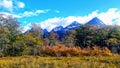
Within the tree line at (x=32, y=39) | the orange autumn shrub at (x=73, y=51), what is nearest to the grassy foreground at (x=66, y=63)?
the orange autumn shrub at (x=73, y=51)

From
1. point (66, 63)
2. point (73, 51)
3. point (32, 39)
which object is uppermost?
point (32, 39)

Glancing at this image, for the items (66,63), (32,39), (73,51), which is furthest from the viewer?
(32,39)

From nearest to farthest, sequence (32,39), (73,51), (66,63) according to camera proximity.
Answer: (66,63)
(73,51)
(32,39)

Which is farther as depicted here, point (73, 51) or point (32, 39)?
point (32, 39)

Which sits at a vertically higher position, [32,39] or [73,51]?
[32,39]

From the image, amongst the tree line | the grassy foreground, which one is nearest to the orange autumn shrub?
the tree line

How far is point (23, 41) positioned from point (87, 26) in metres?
40.9

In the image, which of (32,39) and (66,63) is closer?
(66,63)

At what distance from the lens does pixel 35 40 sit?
198 ft

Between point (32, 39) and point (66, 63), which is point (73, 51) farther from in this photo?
point (66, 63)

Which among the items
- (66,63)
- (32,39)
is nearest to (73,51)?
(32,39)

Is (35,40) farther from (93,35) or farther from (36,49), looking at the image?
(93,35)

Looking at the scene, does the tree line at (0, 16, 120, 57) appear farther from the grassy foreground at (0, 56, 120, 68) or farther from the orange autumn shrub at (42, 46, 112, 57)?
the grassy foreground at (0, 56, 120, 68)

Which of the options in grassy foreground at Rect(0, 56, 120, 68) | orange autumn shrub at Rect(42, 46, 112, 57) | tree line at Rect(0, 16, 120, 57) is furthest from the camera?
tree line at Rect(0, 16, 120, 57)
